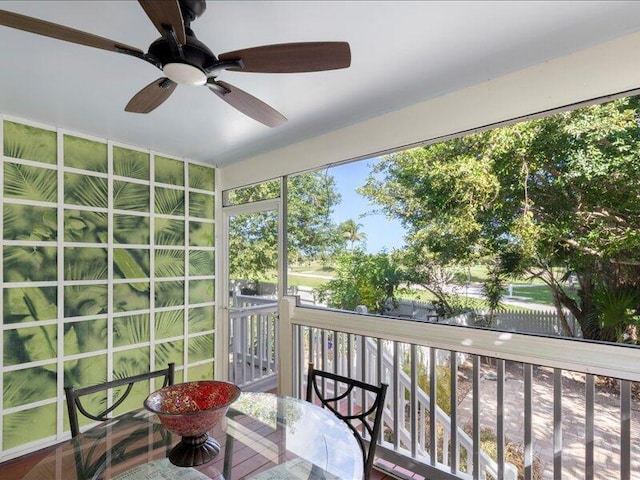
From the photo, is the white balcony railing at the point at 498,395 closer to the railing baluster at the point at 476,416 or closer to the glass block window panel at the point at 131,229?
the railing baluster at the point at 476,416

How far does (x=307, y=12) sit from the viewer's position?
1.42 meters

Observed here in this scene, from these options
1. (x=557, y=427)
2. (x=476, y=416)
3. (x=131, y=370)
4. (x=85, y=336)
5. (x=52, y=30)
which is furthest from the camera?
(x=131, y=370)

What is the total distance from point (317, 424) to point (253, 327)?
2338 millimetres

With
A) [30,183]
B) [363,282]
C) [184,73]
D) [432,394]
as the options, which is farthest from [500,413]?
[30,183]

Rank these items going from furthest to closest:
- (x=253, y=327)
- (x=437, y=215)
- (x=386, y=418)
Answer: (x=253, y=327)
(x=386, y=418)
(x=437, y=215)

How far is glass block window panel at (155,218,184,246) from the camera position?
11.1ft

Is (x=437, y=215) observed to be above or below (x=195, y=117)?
below

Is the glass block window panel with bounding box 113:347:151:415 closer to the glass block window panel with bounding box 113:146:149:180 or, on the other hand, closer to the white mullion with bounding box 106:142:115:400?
the white mullion with bounding box 106:142:115:400

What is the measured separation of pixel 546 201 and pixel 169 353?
3461mm

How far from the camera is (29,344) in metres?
2.58

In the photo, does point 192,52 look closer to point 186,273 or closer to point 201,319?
point 186,273

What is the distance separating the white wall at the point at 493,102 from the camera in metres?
1.61

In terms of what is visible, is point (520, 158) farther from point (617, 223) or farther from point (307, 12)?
point (307, 12)

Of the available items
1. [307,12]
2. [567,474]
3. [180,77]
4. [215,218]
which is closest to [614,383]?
[567,474]
